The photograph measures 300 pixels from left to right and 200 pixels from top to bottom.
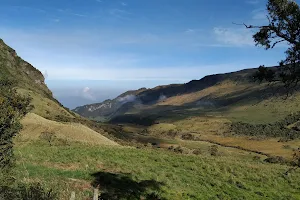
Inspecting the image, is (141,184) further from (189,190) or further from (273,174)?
(273,174)

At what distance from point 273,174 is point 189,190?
473 inches

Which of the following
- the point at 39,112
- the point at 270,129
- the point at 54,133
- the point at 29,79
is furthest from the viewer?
the point at 270,129

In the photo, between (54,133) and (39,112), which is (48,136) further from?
(39,112)

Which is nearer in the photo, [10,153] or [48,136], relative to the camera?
[10,153]

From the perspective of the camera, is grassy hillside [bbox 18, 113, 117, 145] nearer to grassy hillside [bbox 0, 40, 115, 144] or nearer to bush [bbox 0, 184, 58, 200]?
grassy hillside [bbox 0, 40, 115, 144]

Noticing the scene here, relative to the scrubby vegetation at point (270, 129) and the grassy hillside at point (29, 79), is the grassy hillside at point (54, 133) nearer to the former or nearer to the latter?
the grassy hillside at point (29, 79)

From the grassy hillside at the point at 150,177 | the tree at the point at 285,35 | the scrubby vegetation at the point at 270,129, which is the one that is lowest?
the scrubby vegetation at the point at 270,129

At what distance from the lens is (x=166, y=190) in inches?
742

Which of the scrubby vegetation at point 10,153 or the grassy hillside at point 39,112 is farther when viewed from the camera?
the grassy hillside at point 39,112

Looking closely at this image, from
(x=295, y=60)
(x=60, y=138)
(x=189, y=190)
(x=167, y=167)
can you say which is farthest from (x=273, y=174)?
(x=60, y=138)

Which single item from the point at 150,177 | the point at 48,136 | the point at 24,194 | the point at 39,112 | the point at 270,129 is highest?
the point at 39,112

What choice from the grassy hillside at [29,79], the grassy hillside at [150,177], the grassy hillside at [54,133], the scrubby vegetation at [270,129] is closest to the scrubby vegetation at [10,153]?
the grassy hillside at [150,177]

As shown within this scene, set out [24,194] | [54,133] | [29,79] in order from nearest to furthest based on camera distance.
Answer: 1. [24,194]
2. [54,133]
3. [29,79]

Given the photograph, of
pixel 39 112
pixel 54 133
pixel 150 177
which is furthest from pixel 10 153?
pixel 39 112
